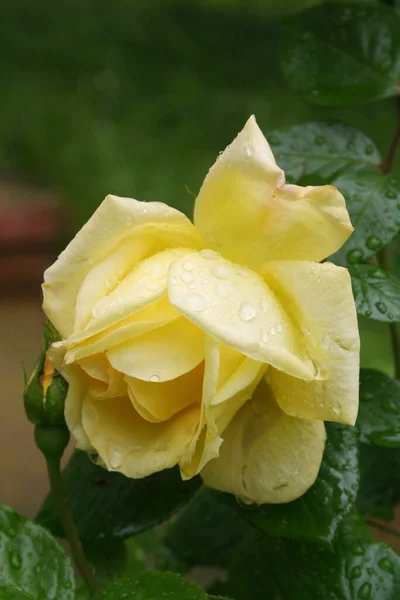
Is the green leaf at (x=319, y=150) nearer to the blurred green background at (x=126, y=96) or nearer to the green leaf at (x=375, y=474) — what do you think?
the green leaf at (x=375, y=474)

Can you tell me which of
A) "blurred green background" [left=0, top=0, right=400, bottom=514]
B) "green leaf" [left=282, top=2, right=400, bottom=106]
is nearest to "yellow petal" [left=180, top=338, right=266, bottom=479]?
"green leaf" [left=282, top=2, right=400, bottom=106]

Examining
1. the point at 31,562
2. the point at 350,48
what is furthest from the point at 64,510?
the point at 350,48

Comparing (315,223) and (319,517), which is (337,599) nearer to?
(319,517)

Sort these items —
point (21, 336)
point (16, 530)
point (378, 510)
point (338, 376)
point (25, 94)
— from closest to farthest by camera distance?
point (338, 376), point (16, 530), point (378, 510), point (21, 336), point (25, 94)

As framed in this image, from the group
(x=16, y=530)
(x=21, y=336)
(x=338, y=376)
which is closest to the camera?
(x=338, y=376)

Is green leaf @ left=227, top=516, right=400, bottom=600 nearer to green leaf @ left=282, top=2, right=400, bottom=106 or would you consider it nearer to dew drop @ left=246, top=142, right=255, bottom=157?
dew drop @ left=246, top=142, right=255, bottom=157

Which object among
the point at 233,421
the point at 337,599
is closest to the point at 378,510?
the point at 337,599
